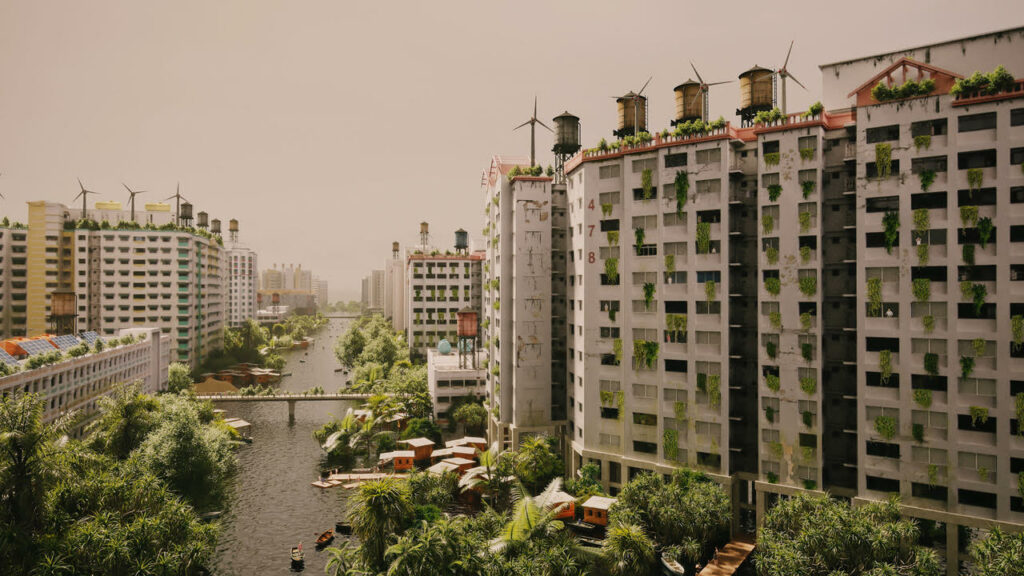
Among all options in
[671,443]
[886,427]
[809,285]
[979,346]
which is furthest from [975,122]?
[671,443]

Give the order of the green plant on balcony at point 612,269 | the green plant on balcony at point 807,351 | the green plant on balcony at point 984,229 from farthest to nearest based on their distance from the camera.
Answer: the green plant on balcony at point 612,269, the green plant on balcony at point 807,351, the green plant on balcony at point 984,229

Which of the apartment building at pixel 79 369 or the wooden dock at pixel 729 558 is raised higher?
the apartment building at pixel 79 369

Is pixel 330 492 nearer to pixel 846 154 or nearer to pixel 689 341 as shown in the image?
pixel 689 341

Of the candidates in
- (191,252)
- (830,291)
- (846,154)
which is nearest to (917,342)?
(830,291)

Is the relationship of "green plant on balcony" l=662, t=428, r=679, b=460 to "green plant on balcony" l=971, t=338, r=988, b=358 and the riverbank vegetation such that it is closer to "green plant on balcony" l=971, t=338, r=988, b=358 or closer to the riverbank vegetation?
"green plant on balcony" l=971, t=338, r=988, b=358

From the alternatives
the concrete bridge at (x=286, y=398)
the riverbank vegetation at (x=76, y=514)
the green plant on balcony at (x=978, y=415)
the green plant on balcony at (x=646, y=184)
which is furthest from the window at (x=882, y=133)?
the concrete bridge at (x=286, y=398)

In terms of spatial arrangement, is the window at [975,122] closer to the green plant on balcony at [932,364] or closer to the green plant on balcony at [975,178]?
the green plant on balcony at [975,178]

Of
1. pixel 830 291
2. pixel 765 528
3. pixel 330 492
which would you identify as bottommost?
pixel 330 492

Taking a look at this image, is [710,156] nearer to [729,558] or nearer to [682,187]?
[682,187]
